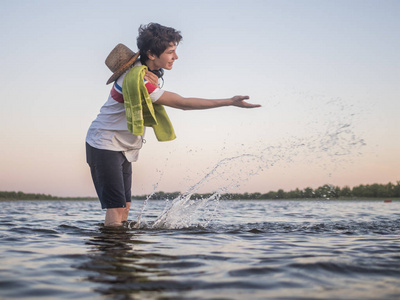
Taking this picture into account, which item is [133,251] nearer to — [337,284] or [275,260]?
[275,260]

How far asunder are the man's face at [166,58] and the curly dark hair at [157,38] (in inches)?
1.7

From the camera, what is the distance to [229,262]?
3135mm

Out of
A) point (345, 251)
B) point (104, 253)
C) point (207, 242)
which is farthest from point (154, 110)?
point (345, 251)

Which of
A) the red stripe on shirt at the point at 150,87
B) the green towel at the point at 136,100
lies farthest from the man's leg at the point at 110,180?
the red stripe on shirt at the point at 150,87

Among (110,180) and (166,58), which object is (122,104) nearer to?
(166,58)

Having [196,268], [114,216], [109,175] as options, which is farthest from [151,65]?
[196,268]

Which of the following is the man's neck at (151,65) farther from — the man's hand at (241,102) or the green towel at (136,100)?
the man's hand at (241,102)

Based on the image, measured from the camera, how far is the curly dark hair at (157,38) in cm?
469

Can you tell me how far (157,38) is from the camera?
4.68 meters

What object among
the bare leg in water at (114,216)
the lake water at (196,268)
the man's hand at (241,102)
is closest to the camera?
the lake water at (196,268)

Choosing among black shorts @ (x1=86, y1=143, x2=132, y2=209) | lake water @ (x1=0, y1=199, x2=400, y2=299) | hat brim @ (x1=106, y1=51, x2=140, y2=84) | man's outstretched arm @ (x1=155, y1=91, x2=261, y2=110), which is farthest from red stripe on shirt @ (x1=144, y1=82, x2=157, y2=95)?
lake water @ (x1=0, y1=199, x2=400, y2=299)

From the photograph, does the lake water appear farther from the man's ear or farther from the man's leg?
the man's ear

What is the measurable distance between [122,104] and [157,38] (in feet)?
2.94

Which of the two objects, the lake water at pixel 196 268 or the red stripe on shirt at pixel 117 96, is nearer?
the lake water at pixel 196 268
